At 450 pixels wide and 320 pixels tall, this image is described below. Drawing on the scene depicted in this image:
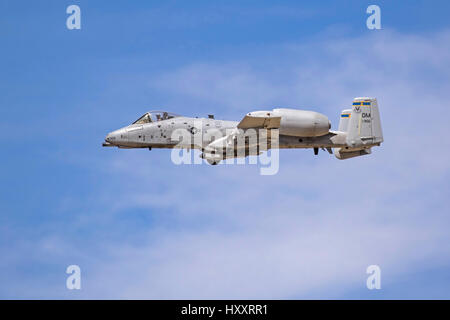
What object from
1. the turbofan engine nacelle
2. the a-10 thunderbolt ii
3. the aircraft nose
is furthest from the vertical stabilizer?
the aircraft nose

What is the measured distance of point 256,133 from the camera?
52.9 metres

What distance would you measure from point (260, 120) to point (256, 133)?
134 centimetres

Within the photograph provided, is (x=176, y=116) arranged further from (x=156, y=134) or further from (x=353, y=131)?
(x=353, y=131)

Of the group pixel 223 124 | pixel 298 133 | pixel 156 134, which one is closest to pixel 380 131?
pixel 298 133

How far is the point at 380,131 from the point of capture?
179ft

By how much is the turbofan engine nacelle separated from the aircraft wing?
0.73m

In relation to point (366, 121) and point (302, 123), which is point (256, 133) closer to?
point (302, 123)

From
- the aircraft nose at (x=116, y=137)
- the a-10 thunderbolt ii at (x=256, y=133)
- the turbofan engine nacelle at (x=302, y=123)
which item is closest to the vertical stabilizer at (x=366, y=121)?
the a-10 thunderbolt ii at (x=256, y=133)

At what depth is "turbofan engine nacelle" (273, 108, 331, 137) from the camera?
52.8m

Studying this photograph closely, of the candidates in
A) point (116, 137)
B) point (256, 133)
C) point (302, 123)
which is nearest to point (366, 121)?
point (302, 123)

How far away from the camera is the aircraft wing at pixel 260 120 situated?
5141 cm

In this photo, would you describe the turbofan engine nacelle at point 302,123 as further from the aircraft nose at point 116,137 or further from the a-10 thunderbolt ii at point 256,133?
the aircraft nose at point 116,137

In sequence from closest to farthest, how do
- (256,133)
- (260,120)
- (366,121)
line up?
(260,120) < (256,133) < (366,121)

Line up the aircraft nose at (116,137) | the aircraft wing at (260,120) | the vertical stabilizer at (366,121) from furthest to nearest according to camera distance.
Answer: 1. the aircraft nose at (116,137)
2. the vertical stabilizer at (366,121)
3. the aircraft wing at (260,120)
